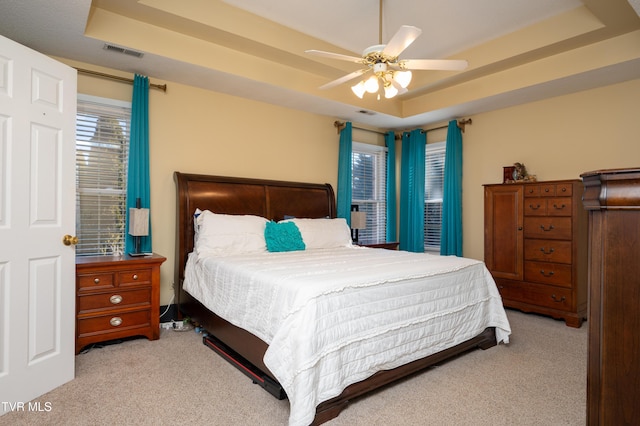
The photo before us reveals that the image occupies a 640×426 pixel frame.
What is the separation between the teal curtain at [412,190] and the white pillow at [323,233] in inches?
63.7

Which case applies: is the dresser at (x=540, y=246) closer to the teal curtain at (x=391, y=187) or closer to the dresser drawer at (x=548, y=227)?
the dresser drawer at (x=548, y=227)

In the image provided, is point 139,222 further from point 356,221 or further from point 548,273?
point 548,273

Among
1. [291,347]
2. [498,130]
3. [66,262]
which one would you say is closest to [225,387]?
[291,347]

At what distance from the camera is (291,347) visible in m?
1.91

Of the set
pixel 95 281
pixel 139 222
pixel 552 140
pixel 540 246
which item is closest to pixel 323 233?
pixel 139 222

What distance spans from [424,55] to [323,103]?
4.34 ft

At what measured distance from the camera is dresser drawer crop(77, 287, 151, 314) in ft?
9.39

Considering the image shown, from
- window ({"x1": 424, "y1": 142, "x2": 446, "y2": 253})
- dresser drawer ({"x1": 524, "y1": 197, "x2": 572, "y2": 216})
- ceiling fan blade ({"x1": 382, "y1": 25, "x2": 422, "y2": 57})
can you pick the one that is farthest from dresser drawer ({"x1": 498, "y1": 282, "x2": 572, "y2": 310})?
ceiling fan blade ({"x1": 382, "y1": 25, "x2": 422, "y2": 57})

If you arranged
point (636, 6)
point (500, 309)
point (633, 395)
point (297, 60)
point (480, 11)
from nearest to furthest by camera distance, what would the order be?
point (633, 395) → point (636, 6) → point (500, 309) → point (480, 11) → point (297, 60)

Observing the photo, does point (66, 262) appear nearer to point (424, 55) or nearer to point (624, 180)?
point (624, 180)

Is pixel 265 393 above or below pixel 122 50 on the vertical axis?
below

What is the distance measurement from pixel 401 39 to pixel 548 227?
2.81 metres

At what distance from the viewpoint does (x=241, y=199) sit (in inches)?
162

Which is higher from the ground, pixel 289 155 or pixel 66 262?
pixel 289 155
